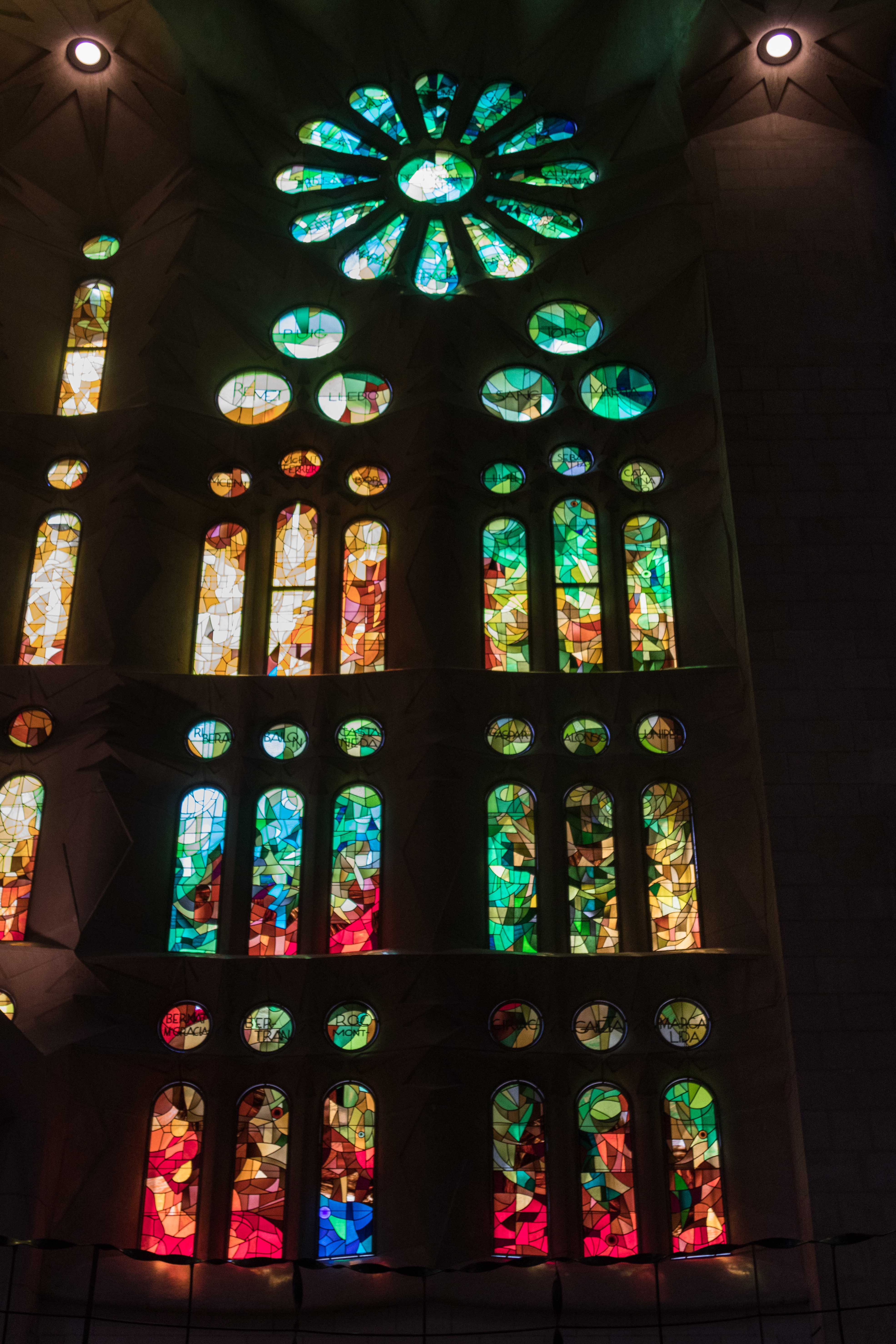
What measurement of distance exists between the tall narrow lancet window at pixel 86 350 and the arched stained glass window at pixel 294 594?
2.81 metres

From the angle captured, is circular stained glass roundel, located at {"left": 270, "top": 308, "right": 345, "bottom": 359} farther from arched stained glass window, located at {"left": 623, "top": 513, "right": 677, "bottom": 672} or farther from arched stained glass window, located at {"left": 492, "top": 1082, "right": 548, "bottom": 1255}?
arched stained glass window, located at {"left": 492, "top": 1082, "right": 548, "bottom": 1255}

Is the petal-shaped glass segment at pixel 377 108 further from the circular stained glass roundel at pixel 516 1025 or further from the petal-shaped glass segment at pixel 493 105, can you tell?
the circular stained glass roundel at pixel 516 1025

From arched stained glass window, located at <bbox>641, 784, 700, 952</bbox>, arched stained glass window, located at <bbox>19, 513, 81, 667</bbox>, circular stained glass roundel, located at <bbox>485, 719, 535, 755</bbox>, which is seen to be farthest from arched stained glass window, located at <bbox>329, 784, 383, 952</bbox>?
arched stained glass window, located at <bbox>19, 513, 81, 667</bbox>

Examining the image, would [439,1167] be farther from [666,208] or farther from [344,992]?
[666,208]

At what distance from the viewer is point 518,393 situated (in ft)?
60.6

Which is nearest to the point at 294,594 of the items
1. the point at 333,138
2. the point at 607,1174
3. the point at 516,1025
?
the point at 516,1025

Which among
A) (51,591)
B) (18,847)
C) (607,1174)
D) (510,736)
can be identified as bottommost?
(607,1174)

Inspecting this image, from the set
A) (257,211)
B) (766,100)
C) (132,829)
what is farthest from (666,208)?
→ (132,829)

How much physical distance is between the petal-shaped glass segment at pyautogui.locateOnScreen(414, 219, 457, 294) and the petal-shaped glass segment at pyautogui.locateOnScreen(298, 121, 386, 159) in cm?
150

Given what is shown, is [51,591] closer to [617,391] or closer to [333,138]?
[617,391]

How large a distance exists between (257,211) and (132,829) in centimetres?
839

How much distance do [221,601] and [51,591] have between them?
6.49 feet

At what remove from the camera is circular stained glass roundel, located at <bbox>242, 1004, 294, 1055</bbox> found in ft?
48.6

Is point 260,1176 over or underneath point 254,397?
underneath
